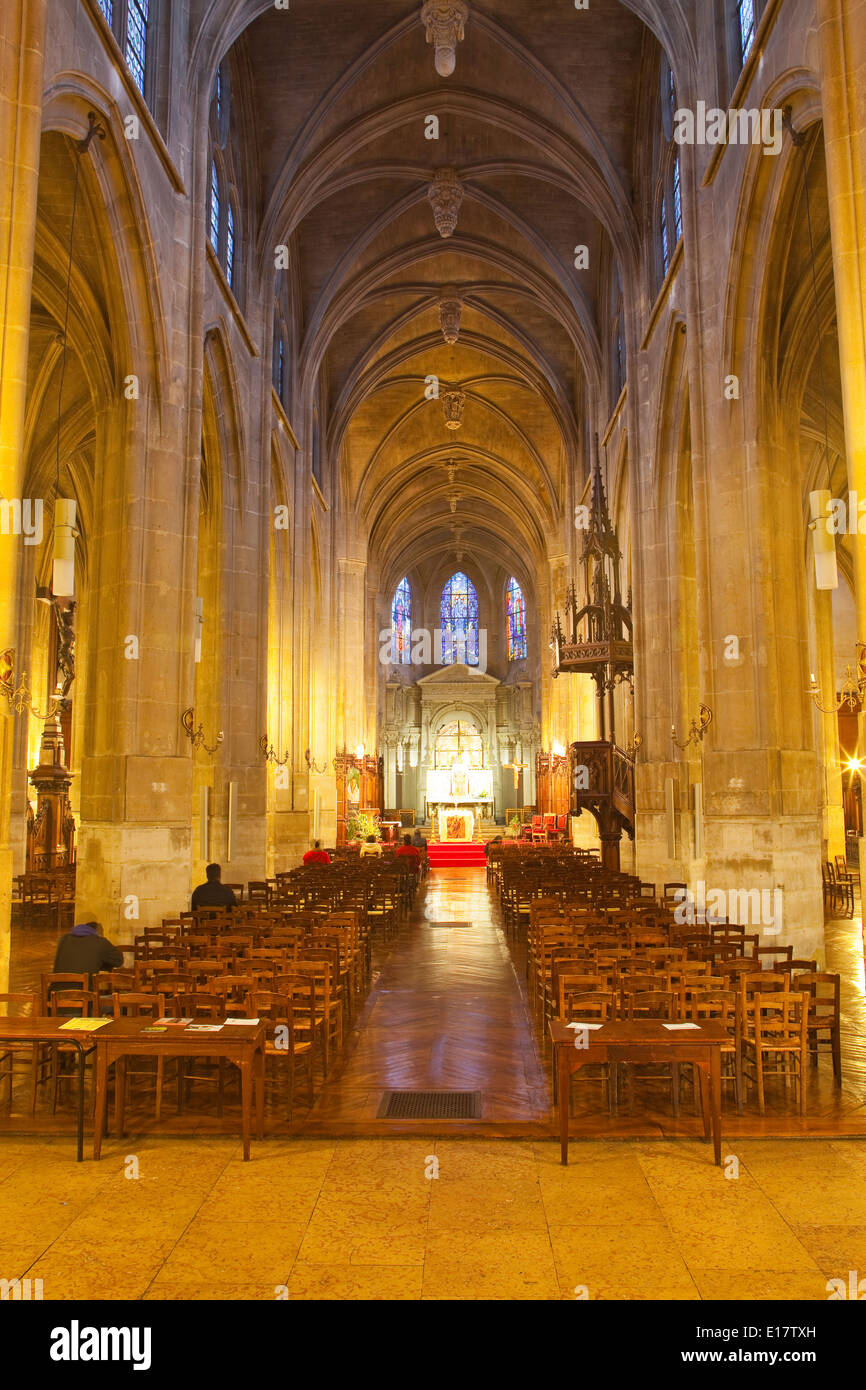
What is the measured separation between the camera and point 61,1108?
7016 mm

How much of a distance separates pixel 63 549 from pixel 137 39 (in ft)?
28.3

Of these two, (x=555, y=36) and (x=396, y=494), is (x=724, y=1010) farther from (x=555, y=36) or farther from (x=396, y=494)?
(x=396, y=494)

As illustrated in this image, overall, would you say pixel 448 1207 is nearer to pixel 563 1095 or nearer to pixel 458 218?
pixel 563 1095

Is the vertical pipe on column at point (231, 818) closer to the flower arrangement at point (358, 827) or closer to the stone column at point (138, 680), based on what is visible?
the stone column at point (138, 680)

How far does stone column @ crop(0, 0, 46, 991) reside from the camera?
7.76m

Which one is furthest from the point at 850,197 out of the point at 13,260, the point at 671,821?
the point at 671,821

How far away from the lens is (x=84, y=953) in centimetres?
819

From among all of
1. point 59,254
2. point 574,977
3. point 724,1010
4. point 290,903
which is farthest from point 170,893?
point 59,254

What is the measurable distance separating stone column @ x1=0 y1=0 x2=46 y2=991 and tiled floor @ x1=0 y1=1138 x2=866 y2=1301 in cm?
305

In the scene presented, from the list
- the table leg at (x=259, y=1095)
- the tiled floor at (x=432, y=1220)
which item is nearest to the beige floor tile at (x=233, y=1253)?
the tiled floor at (x=432, y=1220)

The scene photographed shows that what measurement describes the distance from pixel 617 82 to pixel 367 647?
86.2 feet

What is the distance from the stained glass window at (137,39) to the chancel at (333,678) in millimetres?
103

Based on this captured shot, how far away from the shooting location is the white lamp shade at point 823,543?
9.08 m

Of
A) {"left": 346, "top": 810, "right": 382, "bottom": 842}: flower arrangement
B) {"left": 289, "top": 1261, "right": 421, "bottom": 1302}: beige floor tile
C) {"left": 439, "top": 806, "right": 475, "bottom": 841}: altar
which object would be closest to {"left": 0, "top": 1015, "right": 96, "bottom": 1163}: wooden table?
{"left": 289, "top": 1261, "right": 421, "bottom": 1302}: beige floor tile
